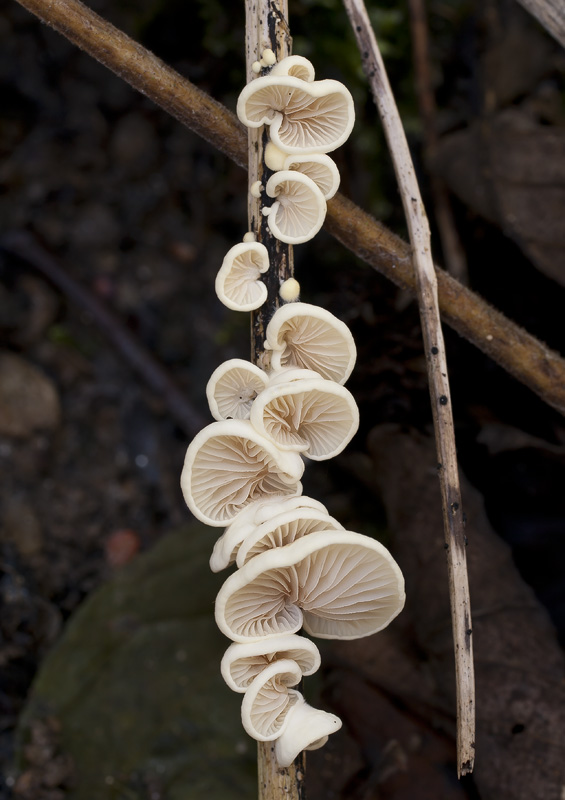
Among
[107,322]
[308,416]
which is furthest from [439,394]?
[107,322]

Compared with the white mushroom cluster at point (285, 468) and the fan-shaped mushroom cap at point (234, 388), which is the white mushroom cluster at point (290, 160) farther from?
the fan-shaped mushroom cap at point (234, 388)

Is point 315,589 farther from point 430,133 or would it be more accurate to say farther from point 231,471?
point 430,133

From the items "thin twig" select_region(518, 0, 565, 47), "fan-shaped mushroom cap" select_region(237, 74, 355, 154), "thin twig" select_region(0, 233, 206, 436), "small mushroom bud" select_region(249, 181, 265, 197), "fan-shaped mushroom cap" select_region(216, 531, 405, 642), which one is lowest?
"thin twig" select_region(0, 233, 206, 436)

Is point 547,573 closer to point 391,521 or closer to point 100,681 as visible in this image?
point 391,521

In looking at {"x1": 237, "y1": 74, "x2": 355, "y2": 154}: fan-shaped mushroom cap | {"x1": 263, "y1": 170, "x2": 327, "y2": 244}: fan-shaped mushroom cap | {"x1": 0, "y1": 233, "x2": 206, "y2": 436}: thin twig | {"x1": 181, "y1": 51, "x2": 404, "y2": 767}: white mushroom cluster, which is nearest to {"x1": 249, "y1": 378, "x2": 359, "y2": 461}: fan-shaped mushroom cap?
{"x1": 181, "y1": 51, "x2": 404, "y2": 767}: white mushroom cluster

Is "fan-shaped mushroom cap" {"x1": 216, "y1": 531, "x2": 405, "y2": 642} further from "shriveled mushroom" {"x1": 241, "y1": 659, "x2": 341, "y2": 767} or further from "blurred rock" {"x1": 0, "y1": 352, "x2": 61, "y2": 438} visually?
"blurred rock" {"x1": 0, "y1": 352, "x2": 61, "y2": 438}

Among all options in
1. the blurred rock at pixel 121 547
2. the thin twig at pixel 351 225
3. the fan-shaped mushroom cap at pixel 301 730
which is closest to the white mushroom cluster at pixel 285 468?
the fan-shaped mushroom cap at pixel 301 730
